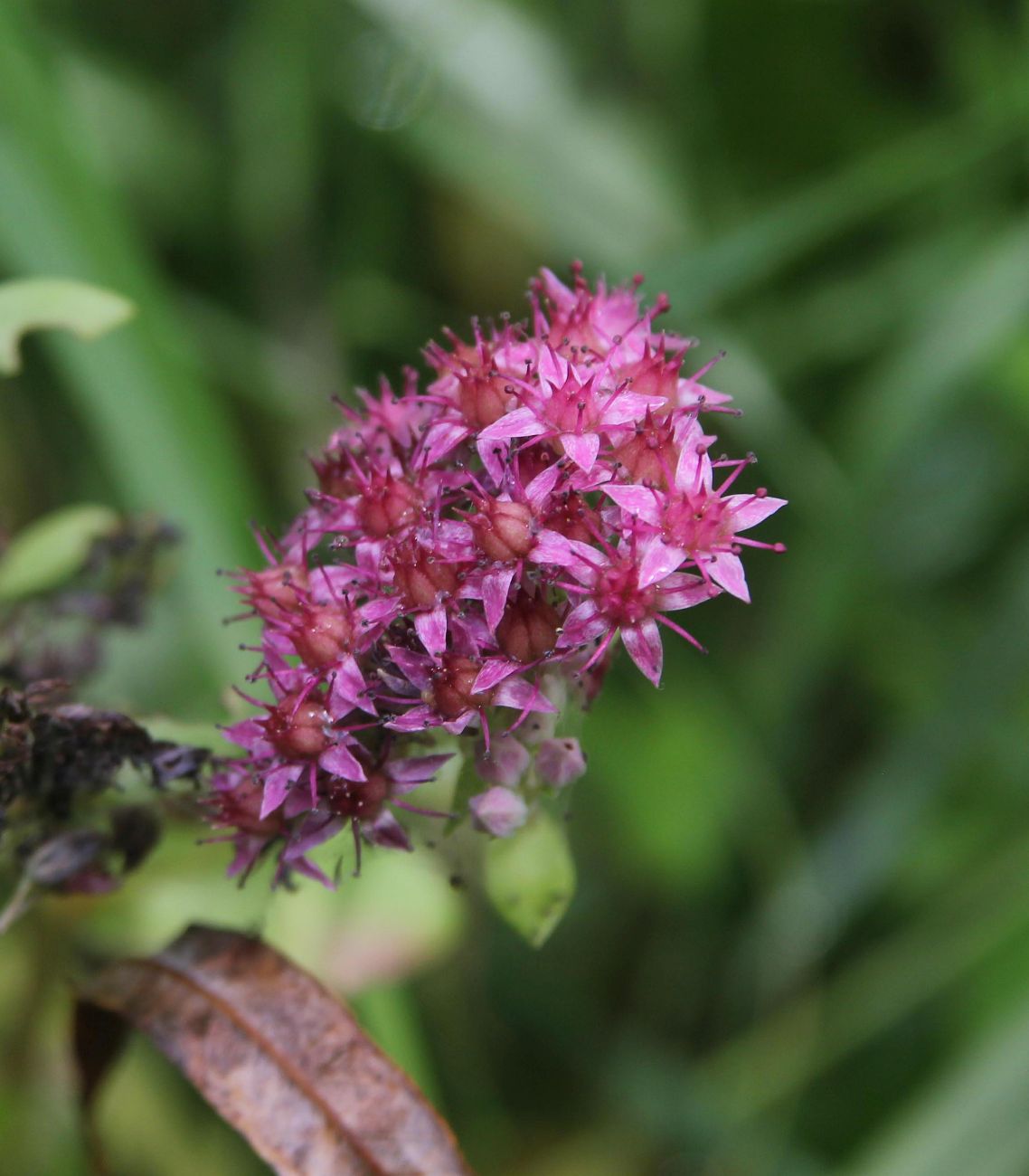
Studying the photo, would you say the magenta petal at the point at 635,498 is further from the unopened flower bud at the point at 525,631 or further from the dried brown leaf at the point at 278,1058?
the dried brown leaf at the point at 278,1058

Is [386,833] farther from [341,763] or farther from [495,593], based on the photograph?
[495,593]

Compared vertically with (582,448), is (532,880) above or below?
below

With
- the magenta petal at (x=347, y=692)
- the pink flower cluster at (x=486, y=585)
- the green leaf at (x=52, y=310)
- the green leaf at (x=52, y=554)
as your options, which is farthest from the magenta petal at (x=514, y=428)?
the green leaf at (x=52, y=554)

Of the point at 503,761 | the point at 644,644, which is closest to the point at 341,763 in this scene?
the point at 503,761

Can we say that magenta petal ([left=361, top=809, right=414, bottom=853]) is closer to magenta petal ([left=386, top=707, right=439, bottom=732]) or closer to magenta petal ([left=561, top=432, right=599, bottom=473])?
magenta petal ([left=386, top=707, right=439, bottom=732])

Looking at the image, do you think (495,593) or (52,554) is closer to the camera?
(495,593)

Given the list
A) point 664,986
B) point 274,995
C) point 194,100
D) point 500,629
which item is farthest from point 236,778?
point 194,100

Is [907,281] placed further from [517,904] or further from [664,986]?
[517,904]

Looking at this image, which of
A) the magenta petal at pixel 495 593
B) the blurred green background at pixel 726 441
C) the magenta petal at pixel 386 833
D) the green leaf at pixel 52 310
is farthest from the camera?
the blurred green background at pixel 726 441
